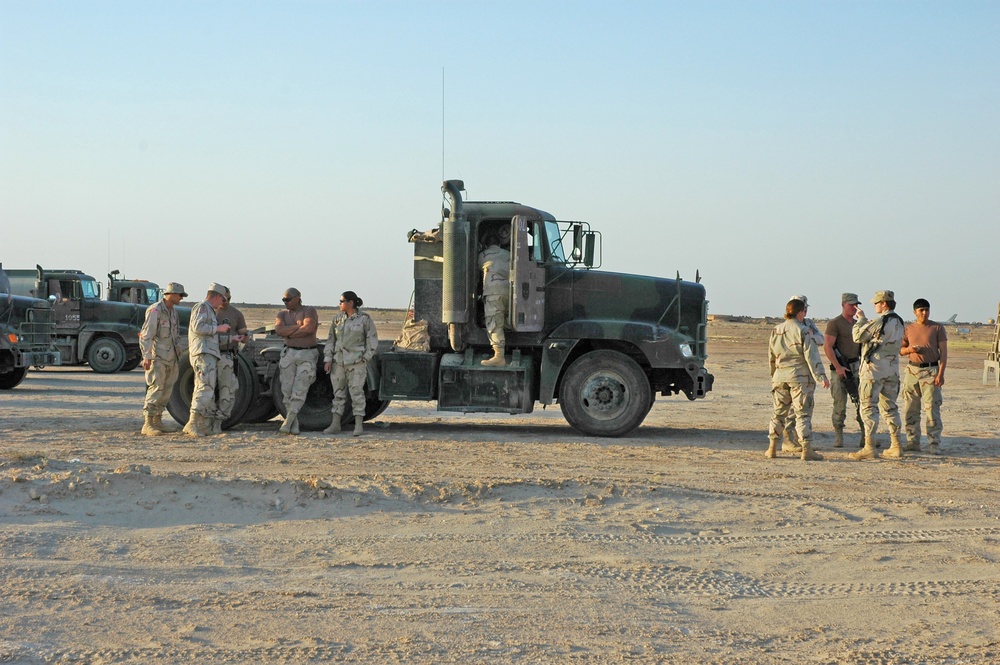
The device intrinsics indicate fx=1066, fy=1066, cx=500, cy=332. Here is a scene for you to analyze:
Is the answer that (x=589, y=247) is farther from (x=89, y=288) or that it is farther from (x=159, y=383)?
(x=89, y=288)

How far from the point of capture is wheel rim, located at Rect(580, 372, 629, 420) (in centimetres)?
1245

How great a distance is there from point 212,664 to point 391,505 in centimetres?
322

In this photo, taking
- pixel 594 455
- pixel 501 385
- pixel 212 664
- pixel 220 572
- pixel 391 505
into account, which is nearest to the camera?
pixel 212 664

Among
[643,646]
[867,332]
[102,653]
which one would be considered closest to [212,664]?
[102,653]

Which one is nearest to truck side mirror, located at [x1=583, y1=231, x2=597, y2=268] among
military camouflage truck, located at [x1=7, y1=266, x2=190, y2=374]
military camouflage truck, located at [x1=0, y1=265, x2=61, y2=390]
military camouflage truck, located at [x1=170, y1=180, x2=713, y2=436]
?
military camouflage truck, located at [x1=170, y1=180, x2=713, y2=436]

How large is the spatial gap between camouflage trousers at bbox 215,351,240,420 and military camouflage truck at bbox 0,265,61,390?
8969 millimetres

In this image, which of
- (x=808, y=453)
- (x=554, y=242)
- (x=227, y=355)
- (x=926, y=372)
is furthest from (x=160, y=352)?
(x=926, y=372)

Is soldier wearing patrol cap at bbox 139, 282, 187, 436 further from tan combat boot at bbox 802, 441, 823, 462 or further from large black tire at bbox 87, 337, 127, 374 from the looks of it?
large black tire at bbox 87, 337, 127, 374

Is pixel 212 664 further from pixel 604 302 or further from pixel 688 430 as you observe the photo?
pixel 688 430

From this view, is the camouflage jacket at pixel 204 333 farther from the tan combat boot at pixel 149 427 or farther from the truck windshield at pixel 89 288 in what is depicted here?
the truck windshield at pixel 89 288

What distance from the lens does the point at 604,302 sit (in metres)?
12.9

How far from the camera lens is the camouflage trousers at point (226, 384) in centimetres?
1210

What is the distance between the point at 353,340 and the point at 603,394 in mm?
2970

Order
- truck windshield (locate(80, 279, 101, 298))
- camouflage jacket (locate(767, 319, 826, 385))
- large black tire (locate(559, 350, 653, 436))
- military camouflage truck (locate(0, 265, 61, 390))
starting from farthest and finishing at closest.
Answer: truck windshield (locate(80, 279, 101, 298)), military camouflage truck (locate(0, 265, 61, 390)), large black tire (locate(559, 350, 653, 436)), camouflage jacket (locate(767, 319, 826, 385))
